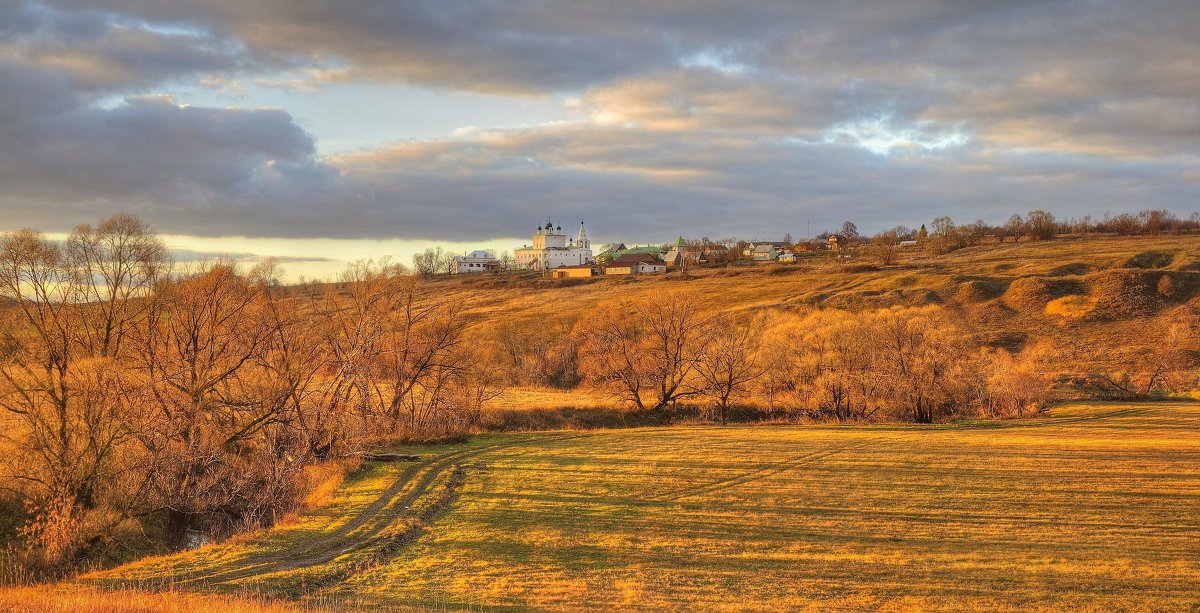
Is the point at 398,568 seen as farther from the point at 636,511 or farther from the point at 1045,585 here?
the point at 1045,585

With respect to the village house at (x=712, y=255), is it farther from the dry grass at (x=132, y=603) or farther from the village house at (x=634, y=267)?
the dry grass at (x=132, y=603)

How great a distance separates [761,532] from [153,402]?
24.5 metres

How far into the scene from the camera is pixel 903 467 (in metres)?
27.8

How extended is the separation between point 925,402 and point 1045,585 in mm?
31213


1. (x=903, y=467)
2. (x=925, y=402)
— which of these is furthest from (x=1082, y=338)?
(x=903, y=467)

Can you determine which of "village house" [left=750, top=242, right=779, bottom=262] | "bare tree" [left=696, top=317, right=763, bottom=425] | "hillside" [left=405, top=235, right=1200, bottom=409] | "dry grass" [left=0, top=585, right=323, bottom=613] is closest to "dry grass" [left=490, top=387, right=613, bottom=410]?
"hillside" [left=405, top=235, right=1200, bottom=409]

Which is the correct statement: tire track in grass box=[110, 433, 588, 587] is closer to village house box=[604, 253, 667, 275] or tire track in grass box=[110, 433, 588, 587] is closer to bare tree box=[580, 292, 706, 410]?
bare tree box=[580, 292, 706, 410]

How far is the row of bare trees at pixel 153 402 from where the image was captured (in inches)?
1012

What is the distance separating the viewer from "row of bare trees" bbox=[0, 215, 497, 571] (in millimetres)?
25703

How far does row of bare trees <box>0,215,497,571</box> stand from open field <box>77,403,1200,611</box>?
4486 millimetres

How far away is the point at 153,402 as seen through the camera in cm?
2892

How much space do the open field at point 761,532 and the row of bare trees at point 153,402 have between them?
4.49 metres

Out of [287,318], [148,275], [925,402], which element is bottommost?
[925,402]

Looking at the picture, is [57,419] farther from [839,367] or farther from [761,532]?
[839,367]
